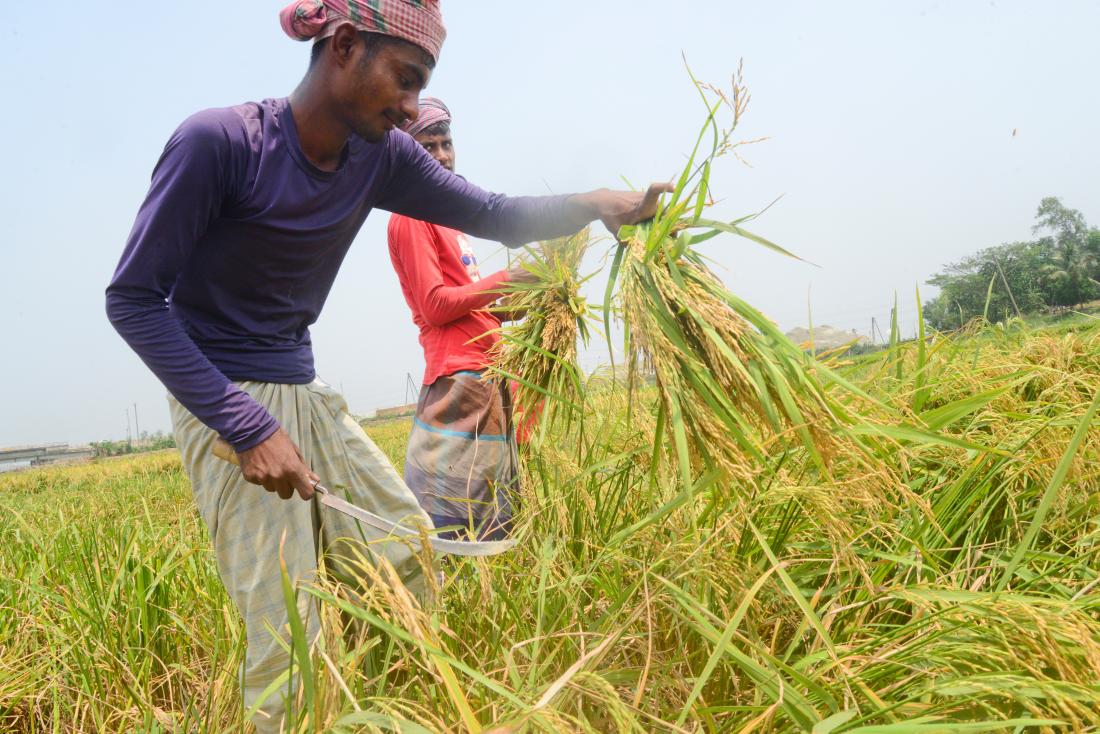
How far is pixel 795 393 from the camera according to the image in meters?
1.42

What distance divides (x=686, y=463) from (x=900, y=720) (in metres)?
0.51

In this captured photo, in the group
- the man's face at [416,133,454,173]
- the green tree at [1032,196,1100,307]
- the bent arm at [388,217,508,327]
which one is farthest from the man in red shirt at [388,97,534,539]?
the green tree at [1032,196,1100,307]

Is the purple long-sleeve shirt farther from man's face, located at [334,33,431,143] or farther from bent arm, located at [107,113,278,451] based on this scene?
man's face, located at [334,33,431,143]

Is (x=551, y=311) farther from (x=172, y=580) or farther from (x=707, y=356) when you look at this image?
(x=172, y=580)

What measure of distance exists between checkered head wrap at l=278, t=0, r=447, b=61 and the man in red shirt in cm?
87

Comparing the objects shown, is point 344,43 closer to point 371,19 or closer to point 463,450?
point 371,19

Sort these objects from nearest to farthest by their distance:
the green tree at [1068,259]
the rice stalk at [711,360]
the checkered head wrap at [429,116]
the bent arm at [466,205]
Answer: the rice stalk at [711,360] < the bent arm at [466,205] < the checkered head wrap at [429,116] < the green tree at [1068,259]

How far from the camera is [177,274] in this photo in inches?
60.3

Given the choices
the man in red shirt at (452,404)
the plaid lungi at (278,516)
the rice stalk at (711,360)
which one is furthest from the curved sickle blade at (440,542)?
the man in red shirt at (452,404)

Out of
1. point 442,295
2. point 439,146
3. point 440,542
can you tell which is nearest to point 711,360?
point 440,542

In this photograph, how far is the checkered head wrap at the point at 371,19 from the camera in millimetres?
1609

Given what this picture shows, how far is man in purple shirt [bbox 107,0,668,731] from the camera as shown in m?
1.49

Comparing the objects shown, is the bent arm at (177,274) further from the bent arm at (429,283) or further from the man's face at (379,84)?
the bent arm at (429,283)

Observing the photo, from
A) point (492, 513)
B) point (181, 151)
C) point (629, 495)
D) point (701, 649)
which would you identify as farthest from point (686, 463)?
point (492, 513)
